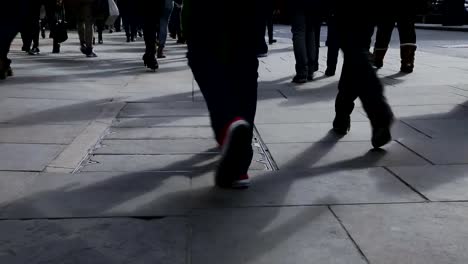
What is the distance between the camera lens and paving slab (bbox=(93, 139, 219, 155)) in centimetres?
381

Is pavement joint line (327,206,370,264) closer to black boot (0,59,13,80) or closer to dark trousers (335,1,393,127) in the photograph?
dark trousers (335,1,393,127)

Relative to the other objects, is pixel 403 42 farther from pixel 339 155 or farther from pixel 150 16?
pixel 339 155

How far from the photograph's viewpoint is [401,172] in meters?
3.31

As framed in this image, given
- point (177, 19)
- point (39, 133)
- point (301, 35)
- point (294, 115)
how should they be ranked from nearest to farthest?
1. point (39, 133)
2. point (294, 115)
3. point (301, 35)
4. point (177, 19)

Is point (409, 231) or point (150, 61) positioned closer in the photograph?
point (409, 231)

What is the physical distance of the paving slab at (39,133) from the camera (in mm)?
4074

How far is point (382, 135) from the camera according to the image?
145 inches

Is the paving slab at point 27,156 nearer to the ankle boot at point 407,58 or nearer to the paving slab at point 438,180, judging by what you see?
the paving slab at point 438,180

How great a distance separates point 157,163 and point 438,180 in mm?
1561

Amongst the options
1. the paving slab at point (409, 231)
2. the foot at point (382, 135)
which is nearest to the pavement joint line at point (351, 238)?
the paving slab at point (409, 231)

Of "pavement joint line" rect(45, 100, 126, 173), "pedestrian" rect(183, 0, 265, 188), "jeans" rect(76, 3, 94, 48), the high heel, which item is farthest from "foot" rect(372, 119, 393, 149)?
"jeans" rect(76, 3, 94, 48)

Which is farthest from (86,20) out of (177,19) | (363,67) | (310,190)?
(310,190)

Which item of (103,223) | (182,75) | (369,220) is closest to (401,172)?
(369,220)

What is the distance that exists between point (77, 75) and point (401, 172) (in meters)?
5.84
